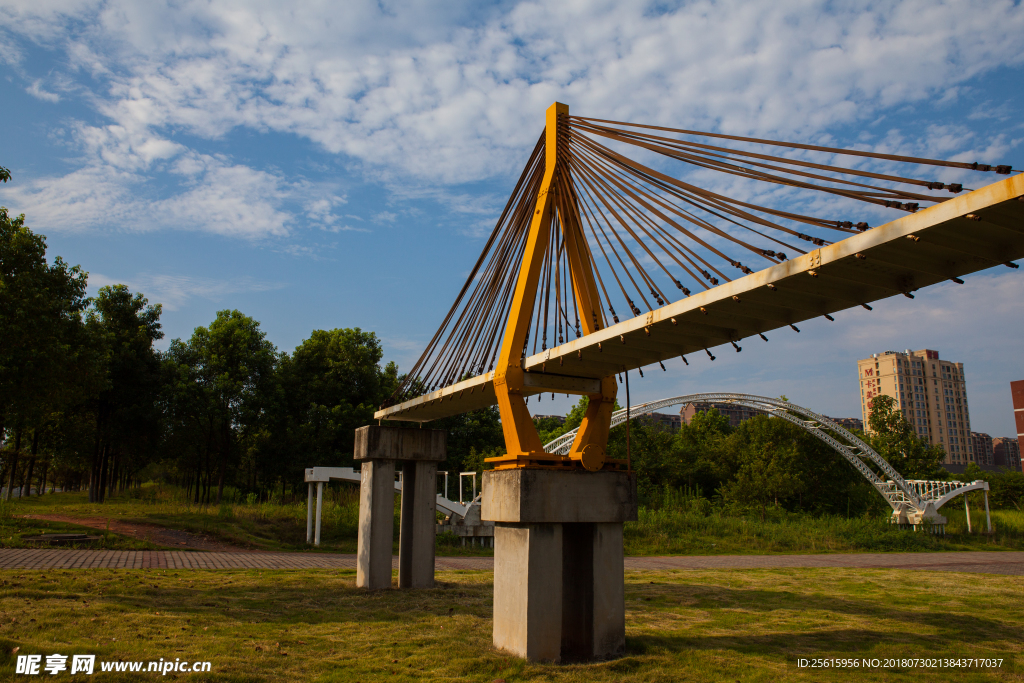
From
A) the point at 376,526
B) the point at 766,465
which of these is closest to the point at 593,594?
the point at 376,526

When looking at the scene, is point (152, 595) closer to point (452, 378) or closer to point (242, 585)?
point (242, 585)

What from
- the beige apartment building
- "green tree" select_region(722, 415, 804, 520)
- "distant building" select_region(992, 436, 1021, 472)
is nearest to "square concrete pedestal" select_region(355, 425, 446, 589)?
"green tree" select_region(722, 415, 804, 520)

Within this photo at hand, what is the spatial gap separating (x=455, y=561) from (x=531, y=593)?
12318 mm

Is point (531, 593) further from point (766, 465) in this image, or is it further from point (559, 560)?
point (766, 465)

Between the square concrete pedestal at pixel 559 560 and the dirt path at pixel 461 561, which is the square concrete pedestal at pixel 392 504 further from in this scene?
the square concrete pedestal at pixel 559 560

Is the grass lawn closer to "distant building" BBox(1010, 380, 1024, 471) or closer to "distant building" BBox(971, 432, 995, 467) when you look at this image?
"distant building" BBox(1010, 380, 1024, 471)

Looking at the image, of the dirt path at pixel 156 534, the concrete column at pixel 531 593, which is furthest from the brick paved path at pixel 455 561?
the concrete column at pixel 531 593

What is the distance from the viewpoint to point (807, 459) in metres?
35.8

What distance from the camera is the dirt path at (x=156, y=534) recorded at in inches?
749

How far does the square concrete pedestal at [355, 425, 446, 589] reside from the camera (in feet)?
44.0

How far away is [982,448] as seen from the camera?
465 feet

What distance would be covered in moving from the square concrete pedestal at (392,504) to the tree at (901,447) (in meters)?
33.6

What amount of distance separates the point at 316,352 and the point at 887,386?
111 metres

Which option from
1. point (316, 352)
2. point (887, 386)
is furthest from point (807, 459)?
point (887, 386)
